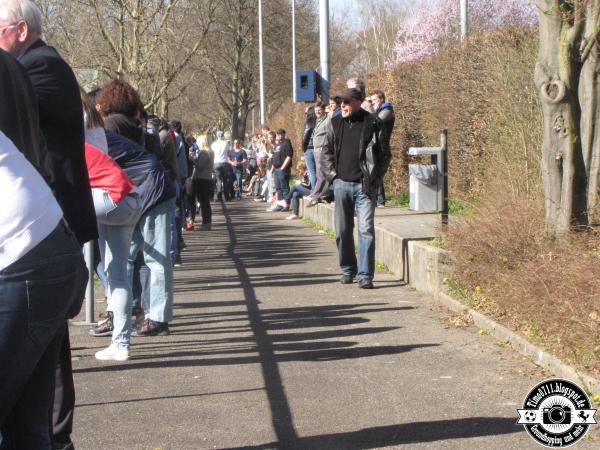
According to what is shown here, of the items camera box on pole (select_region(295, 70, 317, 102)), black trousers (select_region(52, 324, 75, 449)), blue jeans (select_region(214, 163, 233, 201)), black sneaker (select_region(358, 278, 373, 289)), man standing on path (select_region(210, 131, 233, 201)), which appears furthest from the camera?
blue jeans (select_region(214, 163, 233, 201))

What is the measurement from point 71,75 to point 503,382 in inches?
126

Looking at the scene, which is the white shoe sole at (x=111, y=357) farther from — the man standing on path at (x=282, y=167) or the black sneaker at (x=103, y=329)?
the man standing on path at (x=282, y=167)

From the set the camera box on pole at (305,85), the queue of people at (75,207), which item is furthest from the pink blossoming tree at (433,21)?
the queue of people at (75,207)

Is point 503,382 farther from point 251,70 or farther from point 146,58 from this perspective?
point 251,70

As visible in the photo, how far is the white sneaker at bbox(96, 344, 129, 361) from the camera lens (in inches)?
291

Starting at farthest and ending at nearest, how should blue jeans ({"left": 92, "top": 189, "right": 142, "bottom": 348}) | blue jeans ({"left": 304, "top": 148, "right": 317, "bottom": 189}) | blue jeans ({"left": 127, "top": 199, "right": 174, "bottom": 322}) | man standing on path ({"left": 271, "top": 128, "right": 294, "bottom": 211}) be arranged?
man standing on path ({"left": 271, "top": 128, "right": 294, "bottom": 211}) < blue jeans ({"left": 304, "top": 148, "right": 317, "bottom": 189}) < blue jeans ({"left": 127, "top": 199, "right": 174, "bottom": 322}) < blue jeans ({"left": 92, "top": 189, "right": 142, "bottom": 348})

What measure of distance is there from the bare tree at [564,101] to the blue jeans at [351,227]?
2.26 m

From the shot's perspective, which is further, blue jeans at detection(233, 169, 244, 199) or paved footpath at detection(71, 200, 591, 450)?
blue jeans at detection(233, 169, 244, 199)

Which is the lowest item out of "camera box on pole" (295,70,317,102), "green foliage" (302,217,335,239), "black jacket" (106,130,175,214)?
"green foliage" (302,217,335,239)

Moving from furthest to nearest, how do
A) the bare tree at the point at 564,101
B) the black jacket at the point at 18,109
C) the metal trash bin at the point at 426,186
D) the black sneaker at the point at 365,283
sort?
the metal trash bin at the point at 426,186
the black sneaker at the point at 365,283
the bare tree at the point at 564,101
the black jacket at the point at 18,109

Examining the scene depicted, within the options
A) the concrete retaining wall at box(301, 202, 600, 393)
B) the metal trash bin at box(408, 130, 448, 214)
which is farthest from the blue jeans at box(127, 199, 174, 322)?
the metal trash bin at box(408, 130, 448, 214)

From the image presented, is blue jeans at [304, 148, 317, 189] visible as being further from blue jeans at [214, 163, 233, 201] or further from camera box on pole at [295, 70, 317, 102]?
blue jeans at [214, 163, 233, 201]

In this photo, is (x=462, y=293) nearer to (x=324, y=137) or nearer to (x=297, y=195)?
(x=324, y=137)

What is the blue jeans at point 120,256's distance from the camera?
725 cm
